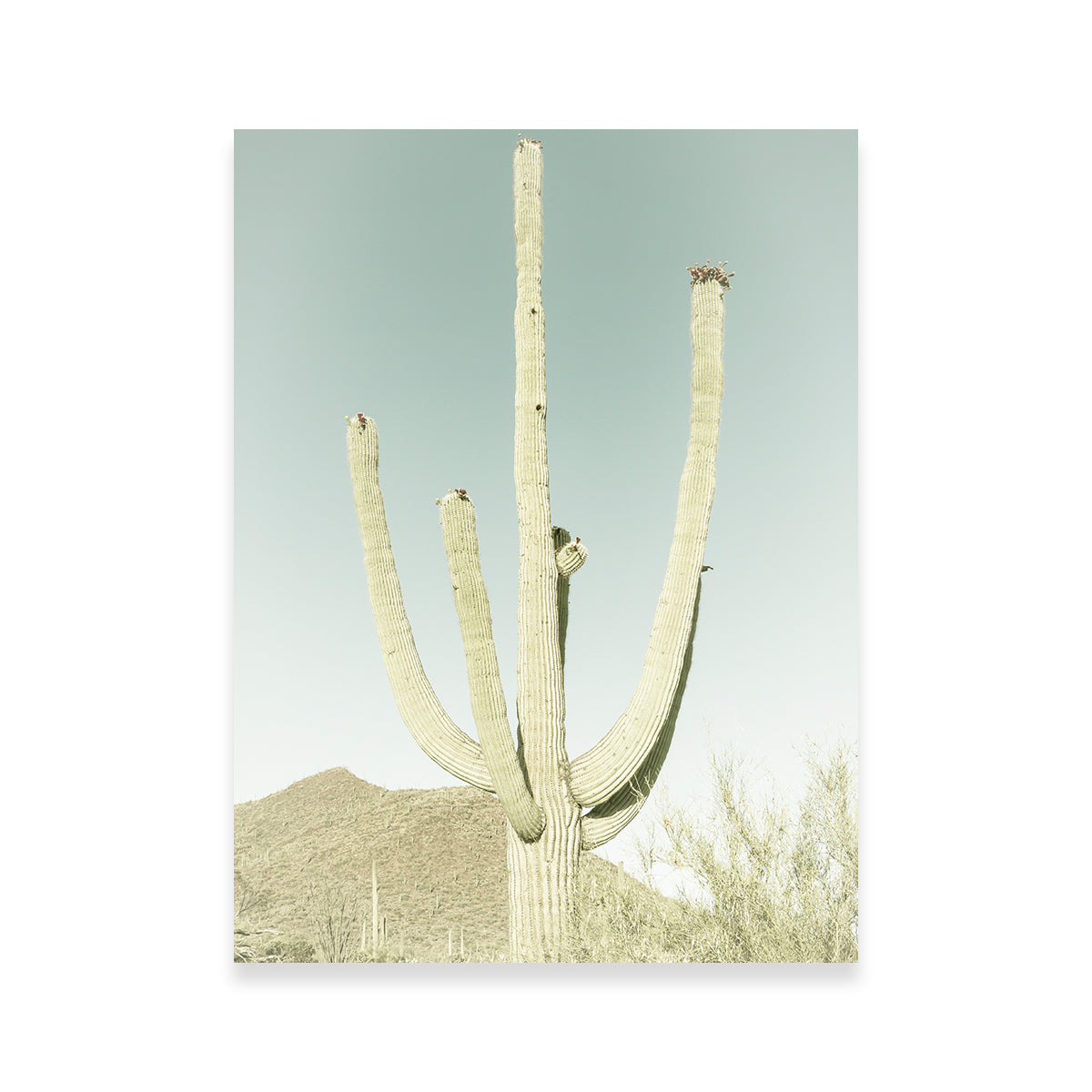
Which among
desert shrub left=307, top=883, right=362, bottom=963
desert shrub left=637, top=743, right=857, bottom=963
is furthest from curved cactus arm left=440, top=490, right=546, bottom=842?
desert shrub left=307, top=883, right=362, bottom=963

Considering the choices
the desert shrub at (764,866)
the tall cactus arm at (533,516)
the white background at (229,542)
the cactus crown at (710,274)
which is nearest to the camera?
the white background at (229,542)

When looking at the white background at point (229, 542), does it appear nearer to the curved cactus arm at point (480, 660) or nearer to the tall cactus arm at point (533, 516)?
the tall cactus arm at point (533, 516)

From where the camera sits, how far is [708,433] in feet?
13.6

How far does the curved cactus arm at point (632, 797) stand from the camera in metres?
4.05

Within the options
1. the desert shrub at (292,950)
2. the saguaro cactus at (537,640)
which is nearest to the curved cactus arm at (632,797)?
the saguaro cactus at (537,640)

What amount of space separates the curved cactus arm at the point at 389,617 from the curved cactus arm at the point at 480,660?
0.87 feet

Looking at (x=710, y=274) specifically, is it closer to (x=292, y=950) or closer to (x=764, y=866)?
(x=764, y=866)

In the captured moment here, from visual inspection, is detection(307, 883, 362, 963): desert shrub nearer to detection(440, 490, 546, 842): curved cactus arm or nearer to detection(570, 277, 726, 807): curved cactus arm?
detection(440, 490, 546, 842): curved cactus arm

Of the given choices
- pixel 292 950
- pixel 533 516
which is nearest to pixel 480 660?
pixel 533 516

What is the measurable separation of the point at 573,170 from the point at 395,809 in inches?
149

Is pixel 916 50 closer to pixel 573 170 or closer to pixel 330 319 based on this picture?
pixel 573 170

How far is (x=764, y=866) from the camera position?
3.91 m

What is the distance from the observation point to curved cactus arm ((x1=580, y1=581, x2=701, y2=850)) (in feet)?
13.3

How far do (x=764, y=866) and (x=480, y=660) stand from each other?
1607 mm
